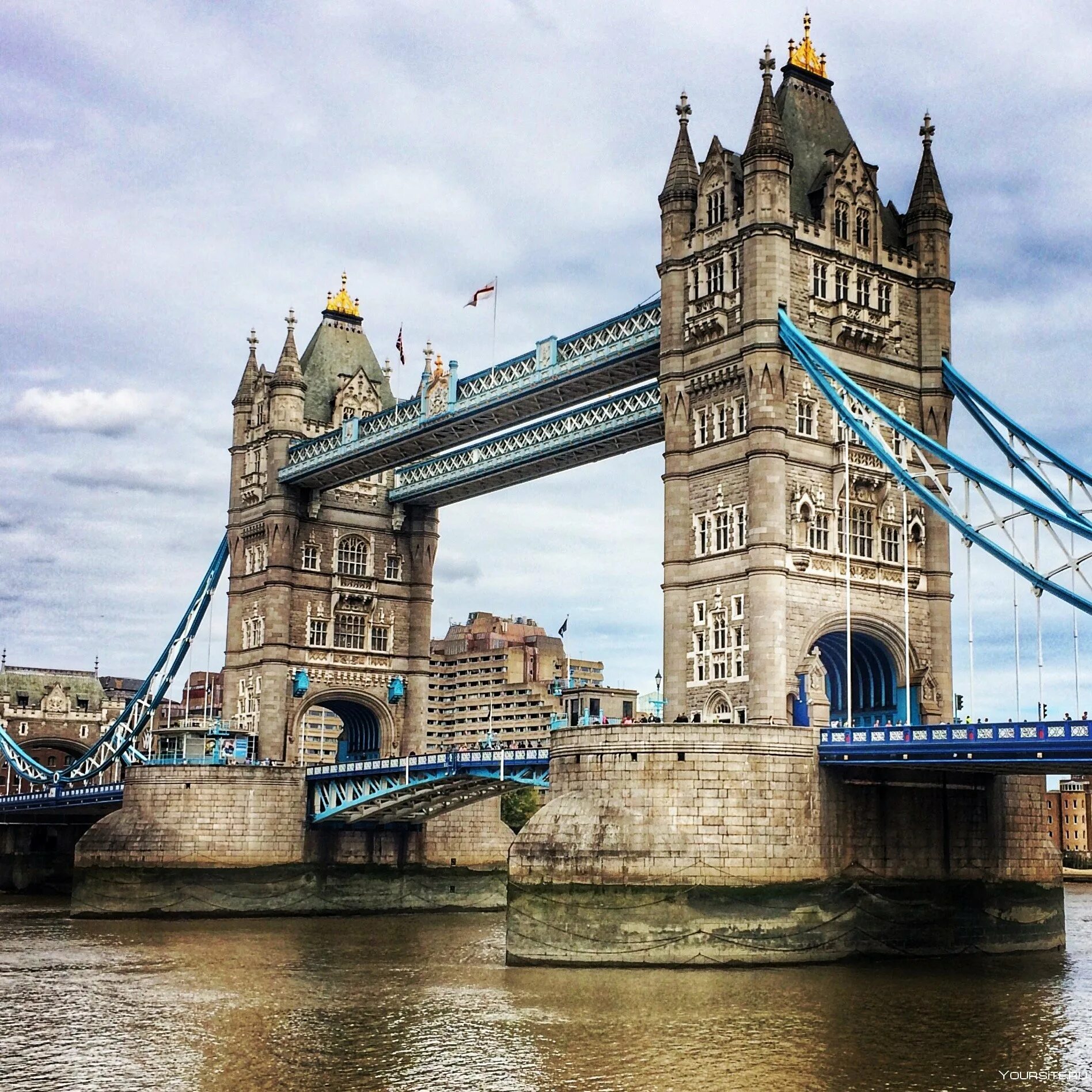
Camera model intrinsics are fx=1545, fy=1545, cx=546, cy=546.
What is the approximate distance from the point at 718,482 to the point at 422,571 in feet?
103

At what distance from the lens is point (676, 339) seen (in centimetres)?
5594

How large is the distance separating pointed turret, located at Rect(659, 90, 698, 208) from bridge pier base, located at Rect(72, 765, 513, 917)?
31.6 m

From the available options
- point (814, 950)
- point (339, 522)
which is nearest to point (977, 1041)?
point (814, 950)

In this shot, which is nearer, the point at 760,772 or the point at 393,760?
the point at 760,772

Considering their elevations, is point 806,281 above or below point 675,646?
above

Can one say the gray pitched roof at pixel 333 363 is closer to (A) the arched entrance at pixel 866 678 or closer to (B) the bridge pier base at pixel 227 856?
(B) the bridge pier base at pixel 227 856

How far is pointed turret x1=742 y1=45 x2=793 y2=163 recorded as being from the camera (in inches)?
2093

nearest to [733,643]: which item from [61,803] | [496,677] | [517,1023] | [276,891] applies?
[517,1023]

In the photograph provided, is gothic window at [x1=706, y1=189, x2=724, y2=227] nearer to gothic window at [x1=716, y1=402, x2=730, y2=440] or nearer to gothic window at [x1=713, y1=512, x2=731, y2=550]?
gothic window at [x1=716, y1=402, x2=730, y2=440]

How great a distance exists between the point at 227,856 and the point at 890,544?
32199 millimetres

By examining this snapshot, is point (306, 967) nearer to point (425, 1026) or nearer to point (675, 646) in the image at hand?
point (425, 1026)

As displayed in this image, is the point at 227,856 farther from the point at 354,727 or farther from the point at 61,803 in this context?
the point at 61,803

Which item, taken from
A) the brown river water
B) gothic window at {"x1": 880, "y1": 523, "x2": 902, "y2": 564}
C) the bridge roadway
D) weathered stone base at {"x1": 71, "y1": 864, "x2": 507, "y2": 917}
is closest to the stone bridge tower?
gothic window at {"x1": 880, "y1": 523, "x2": 902, "y2": 564}

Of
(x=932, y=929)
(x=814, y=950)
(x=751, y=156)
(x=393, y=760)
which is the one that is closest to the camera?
(x=814, y=950)
